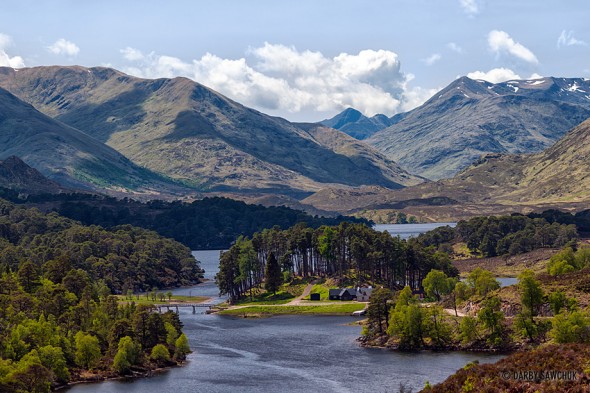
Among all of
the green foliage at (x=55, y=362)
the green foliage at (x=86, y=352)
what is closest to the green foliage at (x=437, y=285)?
the green foliage at (x=86, y=352)

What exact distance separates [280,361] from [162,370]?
62.4ft

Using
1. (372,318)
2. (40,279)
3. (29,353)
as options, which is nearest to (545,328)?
(372,318)

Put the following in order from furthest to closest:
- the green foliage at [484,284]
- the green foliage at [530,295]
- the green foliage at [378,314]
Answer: the green foliage at [484,284] < the green foliage at [378,314] < the green foliage at [530,295]

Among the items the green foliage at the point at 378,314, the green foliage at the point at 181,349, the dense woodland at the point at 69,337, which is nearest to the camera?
the dense woodland at the point at 69,337

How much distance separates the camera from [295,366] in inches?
5271

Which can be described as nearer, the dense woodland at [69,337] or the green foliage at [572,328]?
the dense woodland at [69,337]

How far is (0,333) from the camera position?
12644cm

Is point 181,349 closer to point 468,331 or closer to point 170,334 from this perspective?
point 170,334

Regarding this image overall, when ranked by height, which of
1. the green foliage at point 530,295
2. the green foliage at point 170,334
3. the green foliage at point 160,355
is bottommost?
the green foliage at point 160,355

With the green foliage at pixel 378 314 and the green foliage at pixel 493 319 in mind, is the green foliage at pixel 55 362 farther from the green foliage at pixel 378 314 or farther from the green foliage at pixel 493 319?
the green foliage at pixel 493 319

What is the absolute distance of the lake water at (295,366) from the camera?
387 ft

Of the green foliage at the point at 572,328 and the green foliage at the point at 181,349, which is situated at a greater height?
the green foliage at the point at 572,328

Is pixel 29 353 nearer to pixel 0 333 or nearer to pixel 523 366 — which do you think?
pixel 0 333

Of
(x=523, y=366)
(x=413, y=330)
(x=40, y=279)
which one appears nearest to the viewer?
(x=523, y=366)
